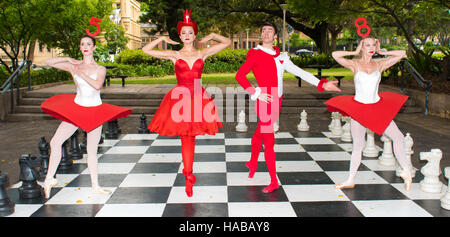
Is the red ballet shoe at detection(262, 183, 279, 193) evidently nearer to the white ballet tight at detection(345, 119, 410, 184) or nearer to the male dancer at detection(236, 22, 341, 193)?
the male dancer at detection(236, 22, 341, 193)

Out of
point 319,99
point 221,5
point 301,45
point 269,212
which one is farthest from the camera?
point 301,45

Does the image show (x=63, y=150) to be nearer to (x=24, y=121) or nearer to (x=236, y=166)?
(x=236, y=166)

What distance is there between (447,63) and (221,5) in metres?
14.5

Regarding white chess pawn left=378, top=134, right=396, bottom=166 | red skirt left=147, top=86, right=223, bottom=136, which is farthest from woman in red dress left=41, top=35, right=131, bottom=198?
white chess pawn left=378, top=134, right=396, bottom=166

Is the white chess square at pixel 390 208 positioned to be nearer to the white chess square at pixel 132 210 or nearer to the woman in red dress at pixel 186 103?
the woman in red dress at pixel 186 103

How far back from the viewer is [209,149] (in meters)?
6.23

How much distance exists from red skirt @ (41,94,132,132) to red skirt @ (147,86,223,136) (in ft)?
1.61

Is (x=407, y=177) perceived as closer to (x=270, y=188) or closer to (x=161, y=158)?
(x=270, y=188)

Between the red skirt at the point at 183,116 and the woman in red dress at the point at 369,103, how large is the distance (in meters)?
1.40

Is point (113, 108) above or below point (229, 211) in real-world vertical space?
above

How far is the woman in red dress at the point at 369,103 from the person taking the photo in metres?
3.99

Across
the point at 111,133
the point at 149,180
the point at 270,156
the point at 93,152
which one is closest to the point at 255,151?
the point at 270,156

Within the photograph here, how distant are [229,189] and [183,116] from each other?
1029 millimetres

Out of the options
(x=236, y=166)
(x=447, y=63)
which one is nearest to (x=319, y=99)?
(x=447, y=63)
